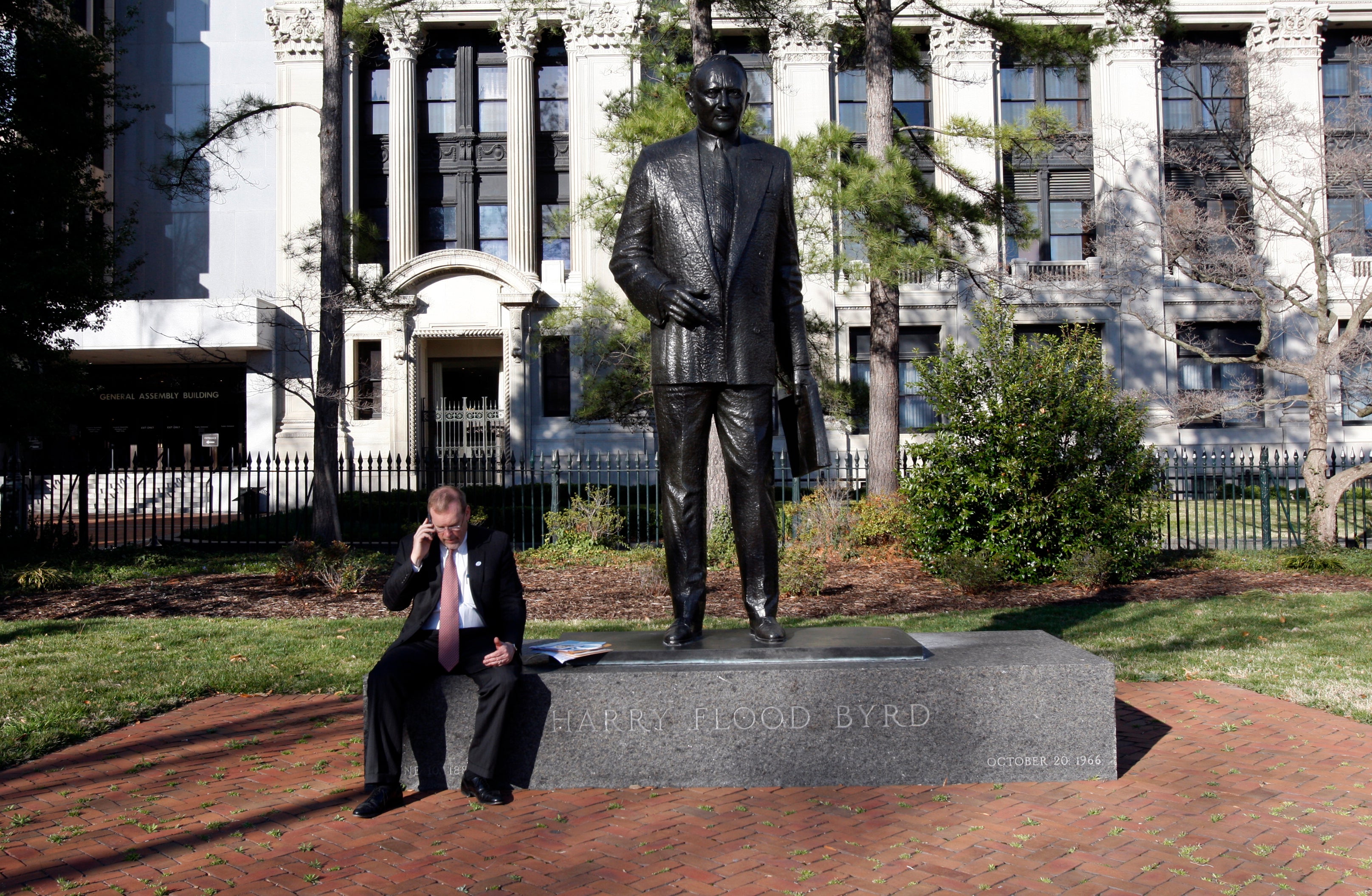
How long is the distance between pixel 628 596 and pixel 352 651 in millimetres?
4318

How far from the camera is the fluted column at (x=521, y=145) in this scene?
30797 mm

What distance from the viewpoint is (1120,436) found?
13141 millimetres

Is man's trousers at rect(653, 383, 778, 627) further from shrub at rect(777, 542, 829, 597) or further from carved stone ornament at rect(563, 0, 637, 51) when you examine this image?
carved stone ornament at rect(563, 0, 637, 51)

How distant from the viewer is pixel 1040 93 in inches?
1266

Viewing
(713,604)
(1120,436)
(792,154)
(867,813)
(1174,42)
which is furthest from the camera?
(1174,42)

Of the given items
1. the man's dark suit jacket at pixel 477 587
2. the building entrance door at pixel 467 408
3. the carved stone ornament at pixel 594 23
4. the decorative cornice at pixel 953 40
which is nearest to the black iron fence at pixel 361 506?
the building entrance door at pixel 467 408

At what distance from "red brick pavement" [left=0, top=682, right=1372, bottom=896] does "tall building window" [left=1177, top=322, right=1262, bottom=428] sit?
28.5 m

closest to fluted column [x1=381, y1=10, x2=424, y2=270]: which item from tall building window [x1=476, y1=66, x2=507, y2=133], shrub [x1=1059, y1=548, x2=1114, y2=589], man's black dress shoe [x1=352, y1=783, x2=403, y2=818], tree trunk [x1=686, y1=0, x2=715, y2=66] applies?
tall building window [x1=476, y1=66, x2=507, y2=133]

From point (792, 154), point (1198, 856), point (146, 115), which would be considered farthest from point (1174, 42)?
point (1198, 856)

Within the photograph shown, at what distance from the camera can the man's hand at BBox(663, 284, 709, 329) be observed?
17.9 feet

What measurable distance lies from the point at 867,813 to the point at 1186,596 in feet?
29.3

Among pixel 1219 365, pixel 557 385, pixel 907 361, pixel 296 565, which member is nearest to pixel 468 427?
pixel 557 385

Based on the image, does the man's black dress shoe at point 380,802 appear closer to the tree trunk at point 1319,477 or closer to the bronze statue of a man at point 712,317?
the bronze statue of a man at point 712,317

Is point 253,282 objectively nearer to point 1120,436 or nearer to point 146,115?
point 146,115
